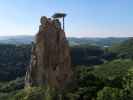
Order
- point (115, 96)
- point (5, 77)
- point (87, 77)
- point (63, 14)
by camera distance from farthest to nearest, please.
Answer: point (5, 77), point (87, 77), point (63, 14), point (115, 96)

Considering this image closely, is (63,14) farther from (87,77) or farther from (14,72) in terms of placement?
(14,72)

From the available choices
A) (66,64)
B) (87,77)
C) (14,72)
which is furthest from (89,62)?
(66,64)

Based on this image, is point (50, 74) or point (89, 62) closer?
point (50, 74)

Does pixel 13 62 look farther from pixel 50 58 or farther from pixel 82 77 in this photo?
pixel 50 58

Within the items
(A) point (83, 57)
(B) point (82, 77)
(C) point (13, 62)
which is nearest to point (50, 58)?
(B) point (82, 77)

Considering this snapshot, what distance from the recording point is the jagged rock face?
150 feet

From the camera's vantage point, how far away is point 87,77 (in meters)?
59.2

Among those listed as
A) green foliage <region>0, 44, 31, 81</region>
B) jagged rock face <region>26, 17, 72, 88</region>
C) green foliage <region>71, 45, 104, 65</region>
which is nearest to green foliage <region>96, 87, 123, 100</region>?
jagged rock face <region>26, 17, 72, 88</region>

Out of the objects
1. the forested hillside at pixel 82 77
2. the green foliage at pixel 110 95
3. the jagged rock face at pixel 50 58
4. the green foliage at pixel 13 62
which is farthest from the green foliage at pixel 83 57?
the green foliage at pixel 110 95

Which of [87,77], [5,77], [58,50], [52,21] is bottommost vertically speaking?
[5,77]

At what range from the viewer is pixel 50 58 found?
46.3m

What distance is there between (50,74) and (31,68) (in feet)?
9.94

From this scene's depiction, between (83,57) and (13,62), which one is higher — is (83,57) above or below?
above

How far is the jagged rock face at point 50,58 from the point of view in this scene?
1805 inches
